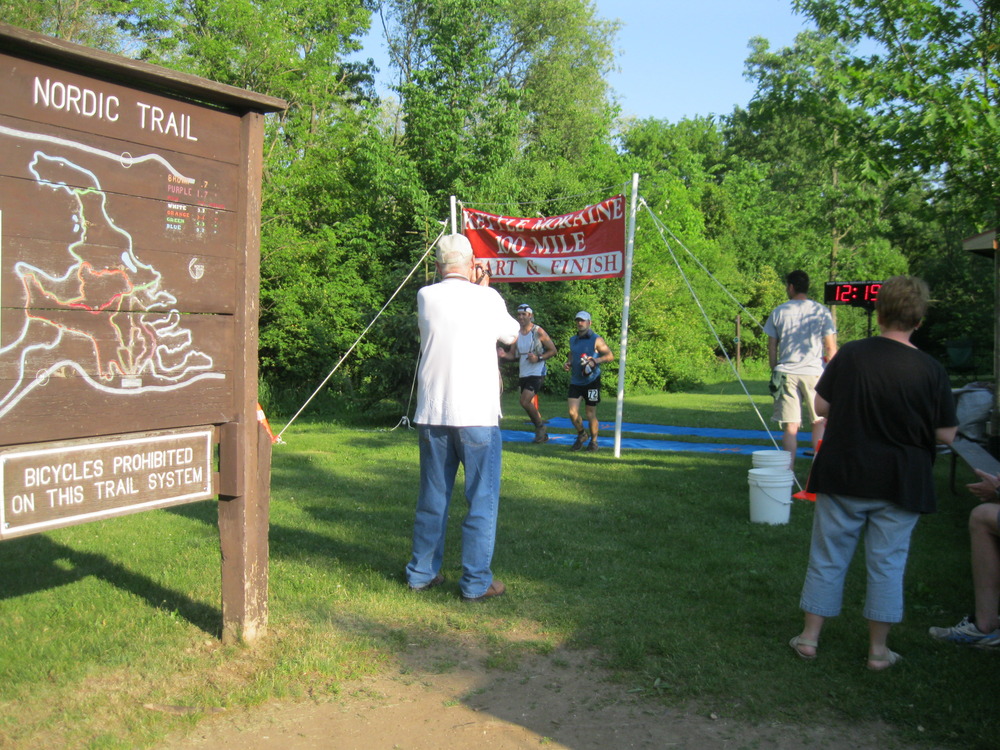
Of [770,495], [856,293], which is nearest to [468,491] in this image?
[770,495]

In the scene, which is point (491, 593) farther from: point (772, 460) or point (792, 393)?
point (792, 393)

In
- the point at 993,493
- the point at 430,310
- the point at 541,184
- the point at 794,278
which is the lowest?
the point at 993,493

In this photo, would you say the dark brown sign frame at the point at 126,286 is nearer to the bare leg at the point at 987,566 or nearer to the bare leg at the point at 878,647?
the bare leg at the point at 878,647

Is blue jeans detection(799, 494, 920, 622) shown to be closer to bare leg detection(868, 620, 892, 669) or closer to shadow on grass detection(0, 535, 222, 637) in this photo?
bare leg detection(868, 620, 892, 669)

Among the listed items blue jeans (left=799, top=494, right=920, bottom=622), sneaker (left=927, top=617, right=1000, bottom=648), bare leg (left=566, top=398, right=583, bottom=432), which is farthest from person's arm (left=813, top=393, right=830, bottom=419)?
bare leg (left=566, top=398, right=583, bottom=432)

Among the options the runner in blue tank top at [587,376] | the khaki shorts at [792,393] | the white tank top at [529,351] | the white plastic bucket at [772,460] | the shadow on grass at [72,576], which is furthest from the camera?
the white tank top at [529,351]

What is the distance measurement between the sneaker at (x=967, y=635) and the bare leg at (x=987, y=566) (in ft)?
0.10

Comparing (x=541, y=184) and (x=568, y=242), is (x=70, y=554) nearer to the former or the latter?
(x=568, y=242)

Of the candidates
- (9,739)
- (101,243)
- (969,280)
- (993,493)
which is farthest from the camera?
(969,280)

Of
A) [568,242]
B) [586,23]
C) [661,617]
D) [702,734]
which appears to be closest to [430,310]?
[661,617]

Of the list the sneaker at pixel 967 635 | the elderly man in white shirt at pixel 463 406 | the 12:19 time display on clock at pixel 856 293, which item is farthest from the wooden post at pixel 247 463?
the 12:19 time display on clock at pixel 856 293

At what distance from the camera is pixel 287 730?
3.39 metres

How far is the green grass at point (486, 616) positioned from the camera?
3.61 m

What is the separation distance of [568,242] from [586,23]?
88.6 feet
